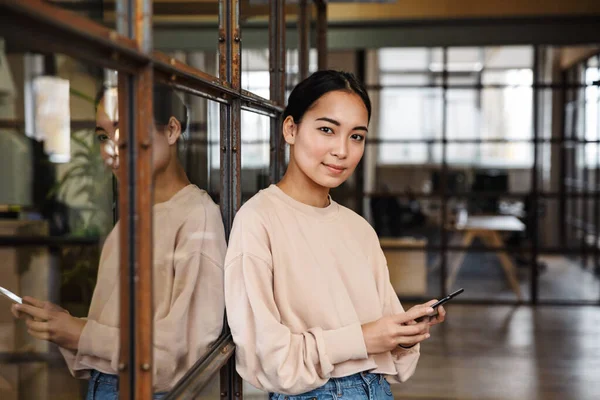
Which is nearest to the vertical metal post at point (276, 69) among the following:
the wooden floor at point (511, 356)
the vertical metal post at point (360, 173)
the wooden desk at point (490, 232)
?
the wooden floor at point (511, 356)

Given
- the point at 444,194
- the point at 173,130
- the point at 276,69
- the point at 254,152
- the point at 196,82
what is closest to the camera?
the point at 173,130

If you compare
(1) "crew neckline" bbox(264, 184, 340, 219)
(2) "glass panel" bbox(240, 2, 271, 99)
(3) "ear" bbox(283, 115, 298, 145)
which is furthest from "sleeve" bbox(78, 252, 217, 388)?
(2) "glass panel" bbox(240, 2, 271, 99)

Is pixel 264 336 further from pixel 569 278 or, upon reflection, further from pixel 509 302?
pixel 569 278

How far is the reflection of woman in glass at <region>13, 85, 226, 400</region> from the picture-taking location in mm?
812

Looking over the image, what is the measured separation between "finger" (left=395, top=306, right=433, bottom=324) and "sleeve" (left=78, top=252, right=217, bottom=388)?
1.09 ft

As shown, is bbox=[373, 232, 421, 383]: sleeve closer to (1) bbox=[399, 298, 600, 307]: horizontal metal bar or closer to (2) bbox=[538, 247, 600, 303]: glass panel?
(1) bbox=[399, 298, 600, 307]: horizontal metal bar

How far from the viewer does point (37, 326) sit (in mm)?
831

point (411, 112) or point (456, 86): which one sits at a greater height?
point (456, 86)

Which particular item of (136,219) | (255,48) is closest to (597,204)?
(255,48)

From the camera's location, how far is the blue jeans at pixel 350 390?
131 centimetres

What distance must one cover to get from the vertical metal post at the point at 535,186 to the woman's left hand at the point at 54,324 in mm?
Result: 5965

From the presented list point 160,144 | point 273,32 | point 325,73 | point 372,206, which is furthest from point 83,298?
point 372,206

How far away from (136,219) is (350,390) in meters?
0.64

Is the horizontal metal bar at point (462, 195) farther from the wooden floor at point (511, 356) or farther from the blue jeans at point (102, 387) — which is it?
the blue jeans at point (102, 387)
